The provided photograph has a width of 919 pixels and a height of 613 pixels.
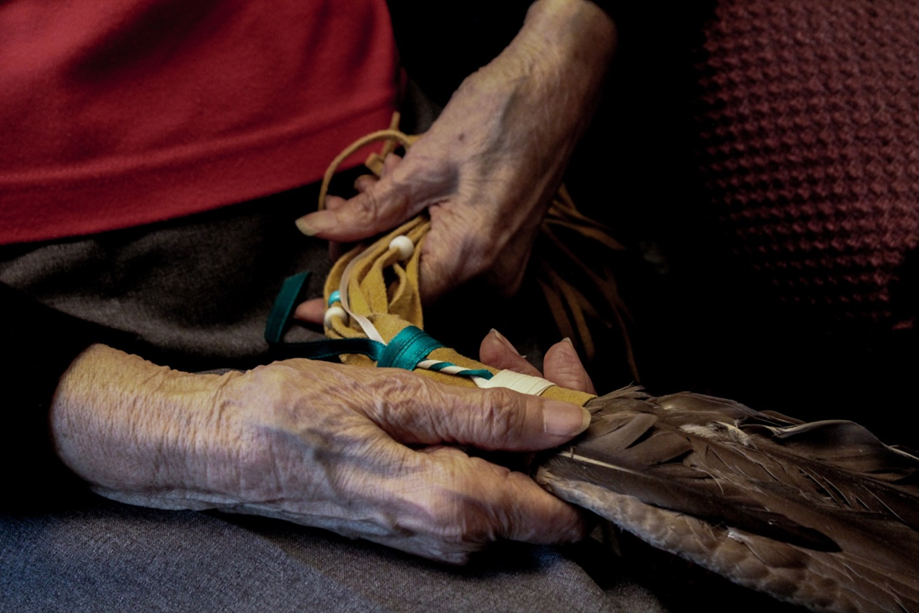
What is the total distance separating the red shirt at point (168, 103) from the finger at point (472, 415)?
399 mm

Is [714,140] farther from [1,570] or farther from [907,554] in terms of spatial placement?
[1,570]

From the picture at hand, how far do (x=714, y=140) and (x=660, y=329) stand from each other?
1.25 feet

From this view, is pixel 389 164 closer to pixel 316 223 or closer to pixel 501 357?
pixel 316 223

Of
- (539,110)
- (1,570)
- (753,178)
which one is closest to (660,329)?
(753,178)

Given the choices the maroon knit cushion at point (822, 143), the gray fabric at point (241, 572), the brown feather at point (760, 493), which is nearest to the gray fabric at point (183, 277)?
the gray fabric at point (241, 572)

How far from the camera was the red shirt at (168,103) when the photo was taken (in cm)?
75

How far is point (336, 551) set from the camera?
Result: 66 centimetres

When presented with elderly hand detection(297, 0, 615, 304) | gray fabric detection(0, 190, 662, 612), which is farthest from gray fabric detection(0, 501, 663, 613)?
elderly hand detection(297, 0, 615, 304)

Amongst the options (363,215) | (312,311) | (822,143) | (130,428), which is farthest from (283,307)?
(822,143)

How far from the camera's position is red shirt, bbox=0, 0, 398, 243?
75 centimetres

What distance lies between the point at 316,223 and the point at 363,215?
0.06m

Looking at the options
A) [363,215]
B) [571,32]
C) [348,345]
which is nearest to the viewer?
[348,345]

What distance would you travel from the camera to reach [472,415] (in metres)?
0.61

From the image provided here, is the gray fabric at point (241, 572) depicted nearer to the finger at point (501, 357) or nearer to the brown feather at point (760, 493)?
the brown feather at point (760, 493)
